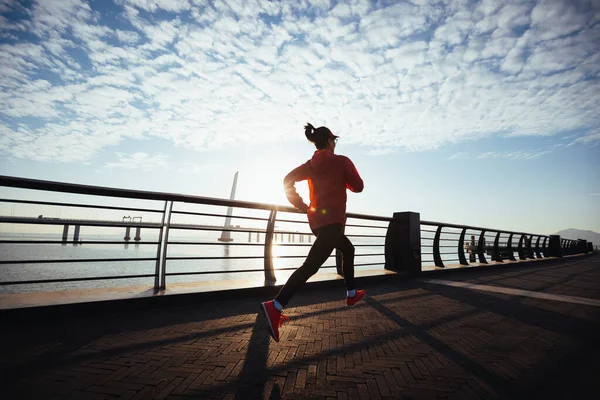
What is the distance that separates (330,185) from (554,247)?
23.2 meters

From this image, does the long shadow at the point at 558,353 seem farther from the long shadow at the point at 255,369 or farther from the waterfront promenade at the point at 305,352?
the long shadow at the point at 255,369

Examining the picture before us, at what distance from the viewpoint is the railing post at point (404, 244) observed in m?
6.85

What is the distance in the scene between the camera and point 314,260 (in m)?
2.99

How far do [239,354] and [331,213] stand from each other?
5.18 ft

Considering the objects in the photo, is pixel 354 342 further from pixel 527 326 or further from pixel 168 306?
pixel 168 306

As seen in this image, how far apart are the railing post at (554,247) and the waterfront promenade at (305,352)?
63.6ft

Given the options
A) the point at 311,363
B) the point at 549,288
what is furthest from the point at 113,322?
the point at 549,288

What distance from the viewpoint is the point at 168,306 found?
3822mm

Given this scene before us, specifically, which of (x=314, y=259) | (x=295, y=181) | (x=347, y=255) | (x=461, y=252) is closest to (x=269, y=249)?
(x=347, y=255)

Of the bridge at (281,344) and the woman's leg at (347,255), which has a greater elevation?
the woman's leg at (347,255)

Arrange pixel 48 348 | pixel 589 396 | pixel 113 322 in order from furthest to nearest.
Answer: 1. pixel 113 322
2. pixel 48 348
3. pixel 589 396

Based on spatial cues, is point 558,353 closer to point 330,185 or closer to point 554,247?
point 330,185

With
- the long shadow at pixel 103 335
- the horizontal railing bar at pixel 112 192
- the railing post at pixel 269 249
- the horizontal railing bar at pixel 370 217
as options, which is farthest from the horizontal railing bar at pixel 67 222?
the horizontal railing bar at pixel 370 217

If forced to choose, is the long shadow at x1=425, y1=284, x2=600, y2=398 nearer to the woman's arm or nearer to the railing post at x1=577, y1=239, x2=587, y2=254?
the woman's arm
